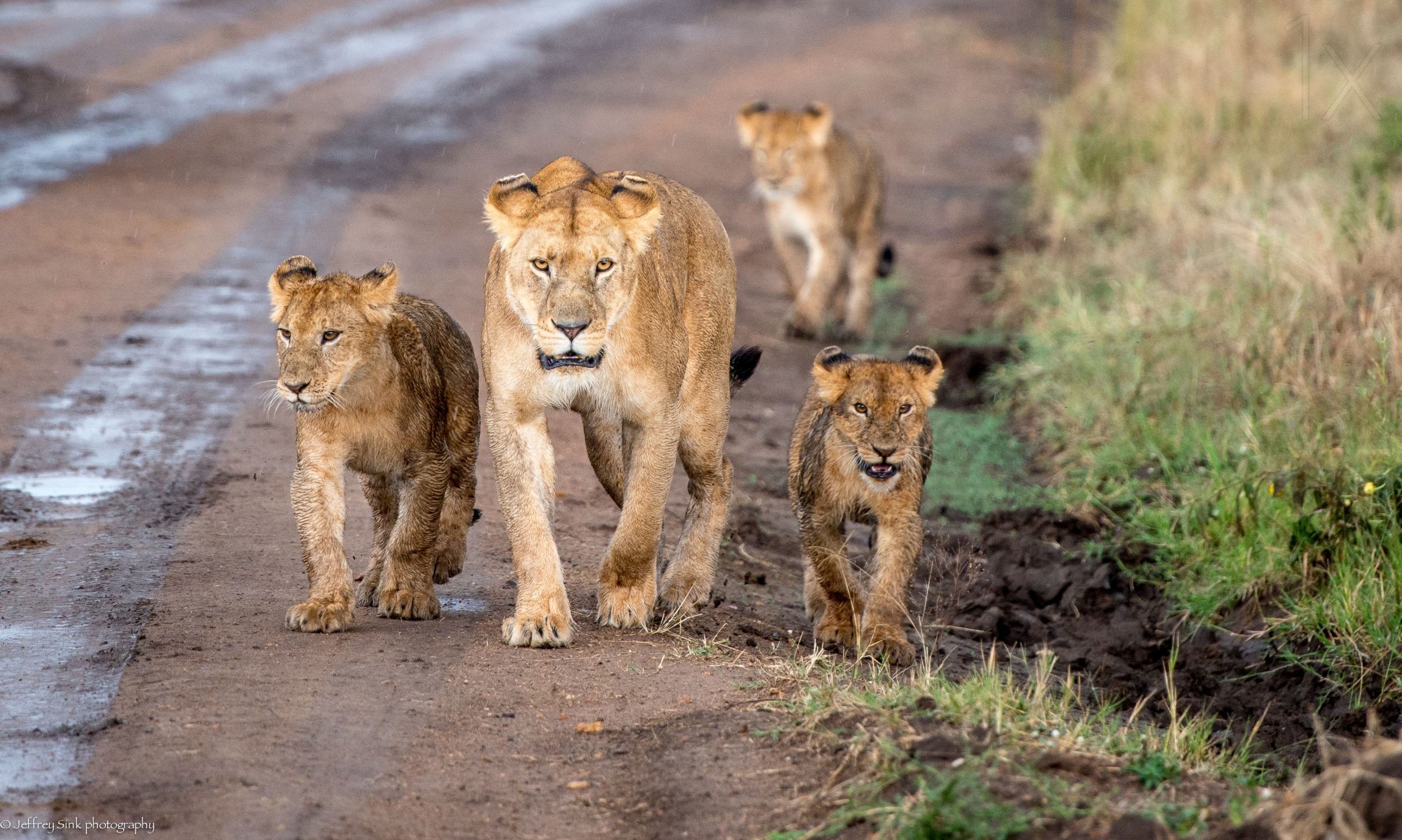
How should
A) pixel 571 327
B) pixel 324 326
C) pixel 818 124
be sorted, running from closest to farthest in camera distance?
pixel 571 327 → pixel 324 326 → pixel 818 124

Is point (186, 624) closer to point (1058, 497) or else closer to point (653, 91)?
point (1058, 497)

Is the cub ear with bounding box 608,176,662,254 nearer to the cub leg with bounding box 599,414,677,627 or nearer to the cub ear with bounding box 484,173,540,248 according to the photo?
the cub ear with bounding box 484,173,540,248

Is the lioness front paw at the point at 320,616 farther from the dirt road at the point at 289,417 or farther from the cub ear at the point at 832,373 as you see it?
the cub ear at the point at 832,373

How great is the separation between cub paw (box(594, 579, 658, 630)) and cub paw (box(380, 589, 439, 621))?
0.56 m

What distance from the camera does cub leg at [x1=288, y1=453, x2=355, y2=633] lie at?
5.43m

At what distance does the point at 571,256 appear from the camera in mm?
5371

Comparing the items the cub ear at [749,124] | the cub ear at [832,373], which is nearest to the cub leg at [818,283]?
the cub ear at [749,124]

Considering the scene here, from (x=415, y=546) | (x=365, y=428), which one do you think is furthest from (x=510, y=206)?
(x=415, y=546)

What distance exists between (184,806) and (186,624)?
1.39 m

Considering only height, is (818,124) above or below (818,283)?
above

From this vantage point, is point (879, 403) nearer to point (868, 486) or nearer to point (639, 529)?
point (868, 486)

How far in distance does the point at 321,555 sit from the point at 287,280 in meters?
0.94

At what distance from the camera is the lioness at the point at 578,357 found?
536 cm

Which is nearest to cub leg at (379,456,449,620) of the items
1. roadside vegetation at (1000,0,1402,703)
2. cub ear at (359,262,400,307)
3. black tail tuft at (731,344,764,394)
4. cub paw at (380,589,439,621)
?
cub paw at (380,589,439,621)
